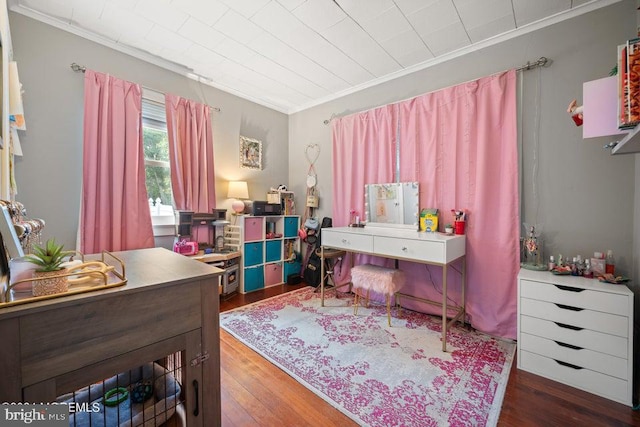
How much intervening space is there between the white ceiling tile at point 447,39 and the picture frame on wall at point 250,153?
2356 millimetres

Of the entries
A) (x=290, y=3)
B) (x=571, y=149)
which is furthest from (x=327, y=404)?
(x=290, y=3)

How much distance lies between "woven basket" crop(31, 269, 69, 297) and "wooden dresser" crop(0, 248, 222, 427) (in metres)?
0.04

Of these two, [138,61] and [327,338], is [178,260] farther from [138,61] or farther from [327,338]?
[138,61]

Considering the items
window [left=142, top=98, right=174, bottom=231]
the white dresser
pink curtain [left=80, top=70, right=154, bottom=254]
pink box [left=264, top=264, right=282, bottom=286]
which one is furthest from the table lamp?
the white dresser

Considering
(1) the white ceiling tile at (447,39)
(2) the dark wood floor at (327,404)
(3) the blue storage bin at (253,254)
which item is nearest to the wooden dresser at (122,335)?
(2) the dark wood floor at (327,404)

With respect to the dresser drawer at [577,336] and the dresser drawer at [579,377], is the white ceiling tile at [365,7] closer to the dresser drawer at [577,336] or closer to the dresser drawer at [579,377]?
the dresser drawer at [577,336]

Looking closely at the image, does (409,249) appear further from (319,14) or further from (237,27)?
(237,27)

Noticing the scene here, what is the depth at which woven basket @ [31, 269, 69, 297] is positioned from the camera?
28.5 inches

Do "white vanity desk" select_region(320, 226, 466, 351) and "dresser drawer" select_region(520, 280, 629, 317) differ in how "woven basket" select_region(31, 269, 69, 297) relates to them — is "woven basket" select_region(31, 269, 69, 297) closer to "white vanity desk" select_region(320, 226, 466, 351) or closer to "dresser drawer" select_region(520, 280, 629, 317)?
"white vanity desk" select_region(320, 226, 466, 351)

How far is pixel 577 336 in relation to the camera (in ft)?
5.27

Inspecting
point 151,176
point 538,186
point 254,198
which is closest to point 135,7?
point 151,176

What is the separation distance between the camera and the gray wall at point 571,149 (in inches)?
72.2

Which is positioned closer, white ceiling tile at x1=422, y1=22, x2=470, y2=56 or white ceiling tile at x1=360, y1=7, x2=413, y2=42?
white ceiling tile at x1=360, y1=7, x2=413, y2=42

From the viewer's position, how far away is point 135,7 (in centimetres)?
197
